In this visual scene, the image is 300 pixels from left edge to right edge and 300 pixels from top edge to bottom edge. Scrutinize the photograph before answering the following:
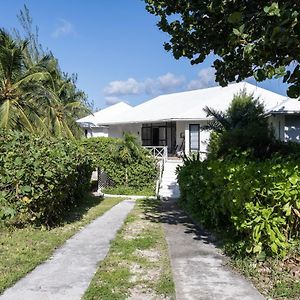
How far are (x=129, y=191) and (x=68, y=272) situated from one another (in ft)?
49.6

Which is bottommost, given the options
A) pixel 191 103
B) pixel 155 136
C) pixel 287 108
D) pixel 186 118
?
pixel 155 136

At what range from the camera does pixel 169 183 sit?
2181 centimetres

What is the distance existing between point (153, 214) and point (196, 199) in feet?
7.30

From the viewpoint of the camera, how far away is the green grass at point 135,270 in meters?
5.09

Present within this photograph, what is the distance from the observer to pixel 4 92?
72.4 feet

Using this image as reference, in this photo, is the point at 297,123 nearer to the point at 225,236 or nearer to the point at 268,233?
the point at 225,236

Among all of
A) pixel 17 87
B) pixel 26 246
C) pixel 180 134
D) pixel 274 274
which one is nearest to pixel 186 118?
pixel 180 134

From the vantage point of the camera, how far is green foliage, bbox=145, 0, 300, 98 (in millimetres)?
4906

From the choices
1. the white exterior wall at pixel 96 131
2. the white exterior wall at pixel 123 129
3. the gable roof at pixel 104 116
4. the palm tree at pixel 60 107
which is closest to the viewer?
the palm tree at pixel 60 107

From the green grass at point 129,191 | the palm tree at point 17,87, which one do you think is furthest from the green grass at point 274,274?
the palm tree at point 17,87

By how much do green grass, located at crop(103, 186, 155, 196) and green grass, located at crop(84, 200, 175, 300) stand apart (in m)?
11.4

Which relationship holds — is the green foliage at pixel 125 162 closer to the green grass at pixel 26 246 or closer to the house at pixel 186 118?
the house at pixel 186 118

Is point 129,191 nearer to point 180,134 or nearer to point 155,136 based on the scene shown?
Answer: point 180,134

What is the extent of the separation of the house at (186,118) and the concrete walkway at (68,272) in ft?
42.9
